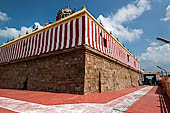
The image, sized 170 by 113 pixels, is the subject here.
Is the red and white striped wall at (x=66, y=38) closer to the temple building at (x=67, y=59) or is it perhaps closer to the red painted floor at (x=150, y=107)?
the temple building at (x=67, y=59)

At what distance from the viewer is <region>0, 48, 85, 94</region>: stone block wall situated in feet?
21.0

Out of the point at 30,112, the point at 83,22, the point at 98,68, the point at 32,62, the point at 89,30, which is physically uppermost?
the point at 83,22

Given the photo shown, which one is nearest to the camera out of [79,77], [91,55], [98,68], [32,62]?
[79,77]

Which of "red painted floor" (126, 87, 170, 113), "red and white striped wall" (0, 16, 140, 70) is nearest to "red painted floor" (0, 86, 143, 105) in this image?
"red painted floor" (126, 87, 170, 113)

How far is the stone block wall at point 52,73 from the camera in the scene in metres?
6.39

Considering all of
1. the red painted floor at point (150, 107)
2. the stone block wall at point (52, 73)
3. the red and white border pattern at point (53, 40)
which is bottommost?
the red painted floor at point (150, 107)

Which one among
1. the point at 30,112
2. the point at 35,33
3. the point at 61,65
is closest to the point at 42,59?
the point at 61,65

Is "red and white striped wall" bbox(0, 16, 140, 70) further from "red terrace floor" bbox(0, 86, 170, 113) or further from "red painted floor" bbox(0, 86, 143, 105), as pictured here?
"red terrace floor" bbox(0, 86, 170, 113)

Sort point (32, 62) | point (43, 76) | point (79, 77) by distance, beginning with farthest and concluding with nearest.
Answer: point (32, 62) → point (43, 76) → point (79, 77)

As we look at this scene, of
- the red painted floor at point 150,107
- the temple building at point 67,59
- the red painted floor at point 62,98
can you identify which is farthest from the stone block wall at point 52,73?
the red painted floor at point 150,107

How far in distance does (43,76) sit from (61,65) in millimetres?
2048

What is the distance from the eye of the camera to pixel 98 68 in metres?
7.42

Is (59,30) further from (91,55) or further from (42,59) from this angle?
(91,55)

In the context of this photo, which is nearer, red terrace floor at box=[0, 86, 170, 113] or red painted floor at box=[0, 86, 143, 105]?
red terrace floor at box=[0, 86, 170, 113]
